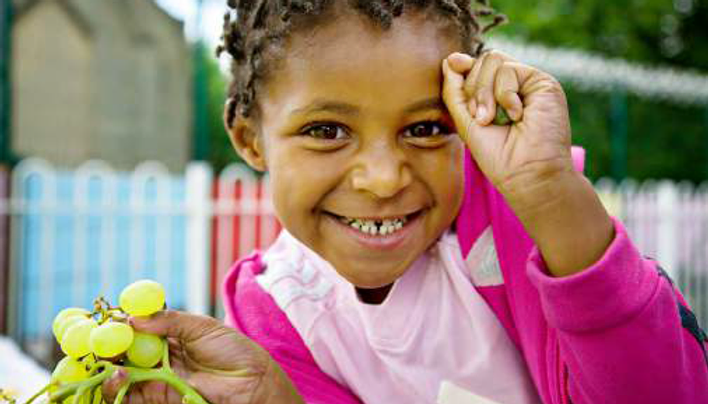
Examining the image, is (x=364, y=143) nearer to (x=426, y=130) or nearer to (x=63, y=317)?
(x=426, y=130)

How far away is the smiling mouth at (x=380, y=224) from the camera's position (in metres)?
1.36

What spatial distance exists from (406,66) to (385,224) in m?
0.31

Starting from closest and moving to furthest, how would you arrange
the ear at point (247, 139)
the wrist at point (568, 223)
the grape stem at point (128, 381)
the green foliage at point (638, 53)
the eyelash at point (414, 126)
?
the grape stem at point (128, 381) < the wrist at point (568, 223) < the eyelash at point (414, 126) < the ear at point (247, 139) < the green foliage at point (638, 53)

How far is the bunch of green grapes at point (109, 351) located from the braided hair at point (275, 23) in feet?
1.93

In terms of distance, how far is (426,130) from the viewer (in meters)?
1.35

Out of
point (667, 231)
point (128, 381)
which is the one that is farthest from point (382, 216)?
point (667, 231)

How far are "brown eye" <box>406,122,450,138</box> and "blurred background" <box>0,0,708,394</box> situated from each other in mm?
659

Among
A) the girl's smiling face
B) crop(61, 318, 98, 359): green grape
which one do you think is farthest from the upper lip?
crop(61, 318, 98, 359): green grape

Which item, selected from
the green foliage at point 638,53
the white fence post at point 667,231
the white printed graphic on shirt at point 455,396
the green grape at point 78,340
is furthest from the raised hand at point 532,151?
the green foliage at point 638,53

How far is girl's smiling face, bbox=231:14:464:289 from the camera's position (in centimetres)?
126

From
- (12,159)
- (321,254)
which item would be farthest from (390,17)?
(12,159)

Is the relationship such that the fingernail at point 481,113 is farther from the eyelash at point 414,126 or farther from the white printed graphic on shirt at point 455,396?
the white printed graphic on shirt at point 455,396

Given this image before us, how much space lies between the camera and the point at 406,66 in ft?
4.15

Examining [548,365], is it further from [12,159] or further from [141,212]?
[12,159]
